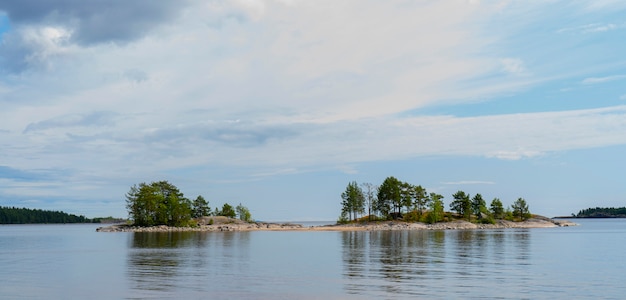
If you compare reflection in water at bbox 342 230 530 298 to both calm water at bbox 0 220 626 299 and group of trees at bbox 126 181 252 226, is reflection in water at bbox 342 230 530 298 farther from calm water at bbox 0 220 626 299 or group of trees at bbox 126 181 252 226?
group of trees at bbox 126 181 252 226

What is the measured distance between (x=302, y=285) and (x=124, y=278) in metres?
16.0

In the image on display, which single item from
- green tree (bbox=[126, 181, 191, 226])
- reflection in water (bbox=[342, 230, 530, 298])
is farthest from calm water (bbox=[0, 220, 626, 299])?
green tree (bbox=[126, 181, 191, 226])

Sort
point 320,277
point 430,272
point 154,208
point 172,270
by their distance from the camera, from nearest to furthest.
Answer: point 320,277 → point 430,272 → point 172,270 → point 154,208

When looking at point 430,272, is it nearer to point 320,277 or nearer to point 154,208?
point 320,277

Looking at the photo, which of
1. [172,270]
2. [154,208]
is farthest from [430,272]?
[154,208]

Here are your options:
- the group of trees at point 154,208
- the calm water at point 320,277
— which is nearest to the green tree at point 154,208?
the group of trees at point 154,208

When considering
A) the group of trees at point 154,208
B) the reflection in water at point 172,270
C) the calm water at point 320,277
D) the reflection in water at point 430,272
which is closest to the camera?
the calm water at point 320,277

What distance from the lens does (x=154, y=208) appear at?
192 metres

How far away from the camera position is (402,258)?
213 feet

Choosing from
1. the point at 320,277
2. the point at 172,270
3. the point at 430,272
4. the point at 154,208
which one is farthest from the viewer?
the point at 154,208

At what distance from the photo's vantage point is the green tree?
191 m

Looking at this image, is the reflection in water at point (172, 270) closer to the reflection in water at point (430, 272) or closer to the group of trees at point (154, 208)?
the reflection in water at point (430, 272)

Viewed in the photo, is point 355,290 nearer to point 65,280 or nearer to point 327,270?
point 327,270

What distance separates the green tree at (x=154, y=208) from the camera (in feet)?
626
